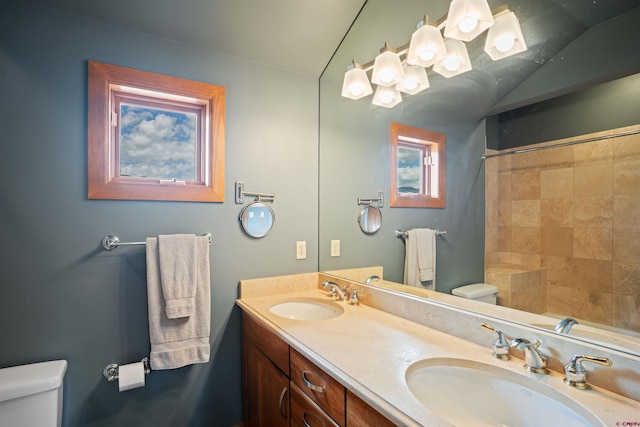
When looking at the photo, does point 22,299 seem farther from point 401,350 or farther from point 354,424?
point 401,350

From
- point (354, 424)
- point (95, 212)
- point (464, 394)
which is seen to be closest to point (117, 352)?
point (95, 212)

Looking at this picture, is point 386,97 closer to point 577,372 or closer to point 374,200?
point 374,200

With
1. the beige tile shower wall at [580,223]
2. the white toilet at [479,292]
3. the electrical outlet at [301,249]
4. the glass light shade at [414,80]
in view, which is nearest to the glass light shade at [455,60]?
the glass light shade at [414,80]

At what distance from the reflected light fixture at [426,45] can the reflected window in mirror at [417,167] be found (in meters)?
0.31

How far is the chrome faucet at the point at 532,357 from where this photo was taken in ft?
2.81

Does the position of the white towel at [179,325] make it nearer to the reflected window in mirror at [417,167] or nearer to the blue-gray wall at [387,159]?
the blue-gray wall at [387,159]

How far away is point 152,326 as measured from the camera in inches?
57.0

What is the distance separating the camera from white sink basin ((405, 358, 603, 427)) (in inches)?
29.9

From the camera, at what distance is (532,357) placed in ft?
2.84

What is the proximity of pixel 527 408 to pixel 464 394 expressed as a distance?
158 mm

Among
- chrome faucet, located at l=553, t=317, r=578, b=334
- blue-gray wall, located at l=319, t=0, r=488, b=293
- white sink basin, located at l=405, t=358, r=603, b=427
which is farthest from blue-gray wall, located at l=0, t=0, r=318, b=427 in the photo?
chrome faucet, located at l=553, t=317, r=578, b=334

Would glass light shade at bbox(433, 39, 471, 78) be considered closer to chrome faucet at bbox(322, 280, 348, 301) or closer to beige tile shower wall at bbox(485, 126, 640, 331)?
beige tile shower wall at bbox(485, 126, 640, 331)

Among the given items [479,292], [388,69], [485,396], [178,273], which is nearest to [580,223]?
[479,292]

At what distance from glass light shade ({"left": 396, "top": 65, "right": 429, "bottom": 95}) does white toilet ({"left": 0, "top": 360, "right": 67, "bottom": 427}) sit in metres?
1.99
